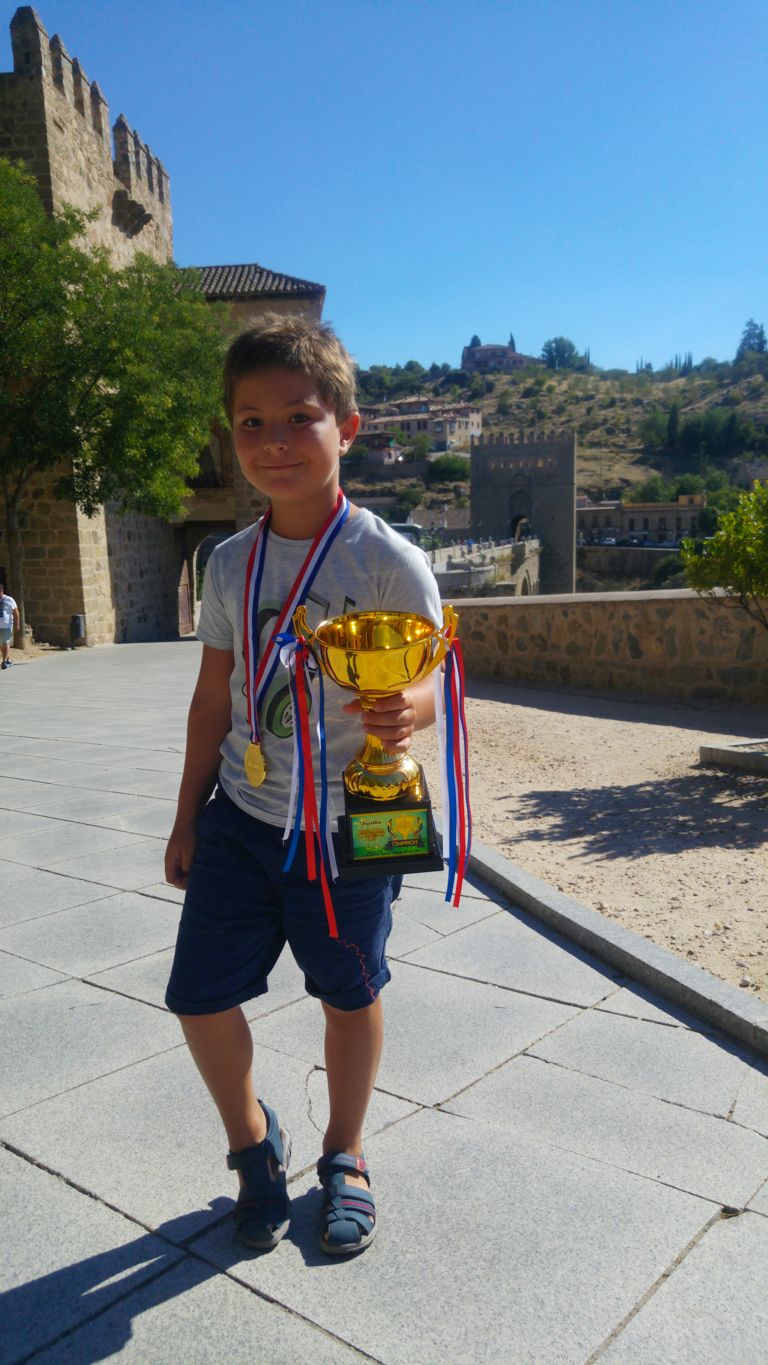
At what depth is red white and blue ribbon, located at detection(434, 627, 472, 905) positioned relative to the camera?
182 centimetres

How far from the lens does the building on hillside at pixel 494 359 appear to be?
183 m

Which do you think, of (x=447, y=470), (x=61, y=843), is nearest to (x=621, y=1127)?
(x=61, y=843)

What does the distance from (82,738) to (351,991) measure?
6145mm

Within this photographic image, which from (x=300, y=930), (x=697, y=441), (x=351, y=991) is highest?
(x=697, y=441)

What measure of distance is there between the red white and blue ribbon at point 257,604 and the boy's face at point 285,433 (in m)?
0.07

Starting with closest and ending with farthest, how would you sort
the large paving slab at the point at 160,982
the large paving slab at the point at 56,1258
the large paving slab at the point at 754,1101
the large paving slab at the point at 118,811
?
the large paving slab at the point at 56,1258
the large paving slab at the point at 754,1101
the large paving slab at the point at 160,982
the large paving slab at the point at 118,811

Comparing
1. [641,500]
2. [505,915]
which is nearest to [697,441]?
[641,500]

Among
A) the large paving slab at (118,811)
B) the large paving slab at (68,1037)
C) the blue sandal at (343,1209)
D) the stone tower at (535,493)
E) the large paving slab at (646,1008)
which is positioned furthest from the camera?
the stone tower at (535,493)

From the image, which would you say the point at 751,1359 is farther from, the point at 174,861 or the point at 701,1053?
the point at 174,861

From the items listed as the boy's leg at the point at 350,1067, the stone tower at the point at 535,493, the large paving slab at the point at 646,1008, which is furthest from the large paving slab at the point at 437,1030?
the stone tower at the point at 535,493

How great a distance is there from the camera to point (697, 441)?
114 m

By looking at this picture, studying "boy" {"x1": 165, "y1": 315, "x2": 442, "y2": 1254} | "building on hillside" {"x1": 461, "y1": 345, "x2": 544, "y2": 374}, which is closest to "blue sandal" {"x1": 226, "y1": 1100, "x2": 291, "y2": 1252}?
"boy" {"x1": 165, "y1": 315, "x2": 442, "y2": 1254}

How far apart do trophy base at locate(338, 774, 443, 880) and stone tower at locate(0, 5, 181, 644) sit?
16.7 metres

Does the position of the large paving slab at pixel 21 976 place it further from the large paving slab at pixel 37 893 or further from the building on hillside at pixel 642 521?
the building on hillside at pixel 642 521
